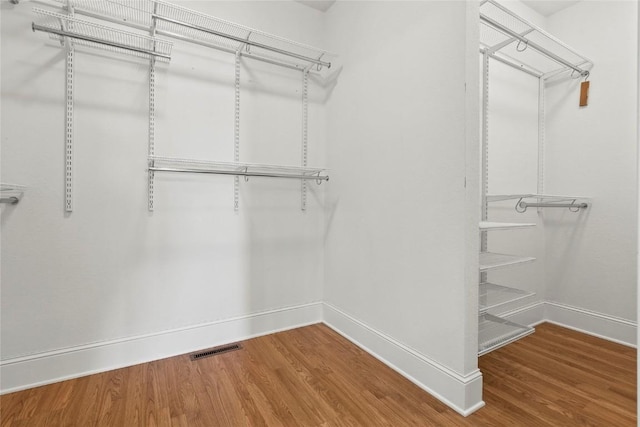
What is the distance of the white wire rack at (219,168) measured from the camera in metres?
1.91

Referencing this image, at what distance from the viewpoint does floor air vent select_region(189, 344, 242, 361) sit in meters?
1.98

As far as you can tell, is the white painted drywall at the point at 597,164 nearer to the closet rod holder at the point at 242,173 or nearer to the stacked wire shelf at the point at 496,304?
the stacked wire shelf at the point at 496,304

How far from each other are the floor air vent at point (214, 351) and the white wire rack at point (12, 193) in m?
1.31

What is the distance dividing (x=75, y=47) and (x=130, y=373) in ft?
6.18

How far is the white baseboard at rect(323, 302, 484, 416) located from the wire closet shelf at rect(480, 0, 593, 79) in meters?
2.05

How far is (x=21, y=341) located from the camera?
1.63 metres

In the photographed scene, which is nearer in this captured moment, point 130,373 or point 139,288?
point 130,373

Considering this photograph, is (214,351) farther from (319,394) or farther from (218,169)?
(218,169)

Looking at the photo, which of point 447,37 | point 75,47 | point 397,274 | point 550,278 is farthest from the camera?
point 550,278

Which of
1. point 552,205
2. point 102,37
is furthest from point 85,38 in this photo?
point 552,205

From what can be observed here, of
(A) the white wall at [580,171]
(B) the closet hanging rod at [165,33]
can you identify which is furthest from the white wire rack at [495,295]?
(B) the closet hanging rod at [165,33]

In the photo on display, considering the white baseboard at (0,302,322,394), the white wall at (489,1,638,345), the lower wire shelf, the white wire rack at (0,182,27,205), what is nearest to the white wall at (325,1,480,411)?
the lower wire shelf

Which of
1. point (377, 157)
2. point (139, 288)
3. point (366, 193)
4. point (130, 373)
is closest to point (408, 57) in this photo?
point (377, 157)

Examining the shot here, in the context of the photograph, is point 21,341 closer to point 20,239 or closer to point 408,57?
point 20,239
